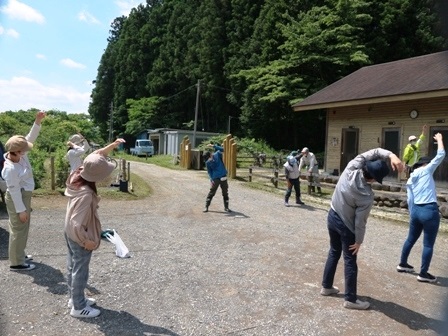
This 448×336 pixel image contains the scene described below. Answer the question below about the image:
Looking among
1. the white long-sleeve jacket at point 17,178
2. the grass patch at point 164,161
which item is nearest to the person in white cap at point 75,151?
the white long-sleeve jacket at point 17,178

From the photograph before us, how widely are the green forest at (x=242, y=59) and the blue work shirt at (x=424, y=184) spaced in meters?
4.94

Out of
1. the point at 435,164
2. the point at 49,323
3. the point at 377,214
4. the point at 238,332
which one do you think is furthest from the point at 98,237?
the point at 377,214

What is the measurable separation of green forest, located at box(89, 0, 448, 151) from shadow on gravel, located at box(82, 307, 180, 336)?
8.51 meters

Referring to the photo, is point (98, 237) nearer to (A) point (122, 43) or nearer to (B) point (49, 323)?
(B) point (49, 323)

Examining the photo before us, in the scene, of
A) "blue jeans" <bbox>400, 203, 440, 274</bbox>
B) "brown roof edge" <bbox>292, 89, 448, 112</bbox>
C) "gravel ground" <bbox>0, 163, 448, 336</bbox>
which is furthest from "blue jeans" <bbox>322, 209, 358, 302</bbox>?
"brown roof edge" <bbox>292, 89, 448, 112</bbox>

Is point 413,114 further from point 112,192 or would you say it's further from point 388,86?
point 112,192

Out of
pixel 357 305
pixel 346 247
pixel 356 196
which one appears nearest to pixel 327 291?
pixel 357 305

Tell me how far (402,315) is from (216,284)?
83.1 inches

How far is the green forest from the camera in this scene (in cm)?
2803

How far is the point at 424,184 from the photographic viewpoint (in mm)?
5508

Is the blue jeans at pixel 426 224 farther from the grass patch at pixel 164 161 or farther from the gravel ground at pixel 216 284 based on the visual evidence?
the grass patch at pixel 164 161

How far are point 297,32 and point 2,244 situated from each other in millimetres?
27799

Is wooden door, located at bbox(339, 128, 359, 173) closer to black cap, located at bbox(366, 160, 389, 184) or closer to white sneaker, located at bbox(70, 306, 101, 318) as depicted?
black cap, located at bbox(366, 160, 389, 184)

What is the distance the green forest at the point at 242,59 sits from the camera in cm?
2803
